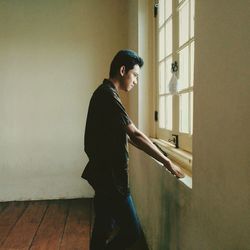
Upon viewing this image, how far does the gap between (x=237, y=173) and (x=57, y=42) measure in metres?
3.35

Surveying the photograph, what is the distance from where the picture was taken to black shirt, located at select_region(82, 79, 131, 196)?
1.67m

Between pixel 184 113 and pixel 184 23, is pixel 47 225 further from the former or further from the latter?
pixel 184 23

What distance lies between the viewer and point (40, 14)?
3822mm

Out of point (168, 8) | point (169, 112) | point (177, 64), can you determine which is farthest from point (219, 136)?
point (168, 8)

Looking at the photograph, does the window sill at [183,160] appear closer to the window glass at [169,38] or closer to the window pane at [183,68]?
the window pane at [183,68]

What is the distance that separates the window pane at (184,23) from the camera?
190cm

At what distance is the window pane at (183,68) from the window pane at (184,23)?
7 centimetres

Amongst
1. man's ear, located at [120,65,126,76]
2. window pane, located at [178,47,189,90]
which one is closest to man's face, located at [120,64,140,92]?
man's ear, located at [120,65,126,76]

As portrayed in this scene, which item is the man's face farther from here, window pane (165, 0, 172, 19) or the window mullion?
window pane (165, 0, 172, 19)

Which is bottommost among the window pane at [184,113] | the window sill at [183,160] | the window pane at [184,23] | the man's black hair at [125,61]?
the window sill at [183,160]

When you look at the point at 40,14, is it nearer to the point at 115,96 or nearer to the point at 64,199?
the point at 64,199

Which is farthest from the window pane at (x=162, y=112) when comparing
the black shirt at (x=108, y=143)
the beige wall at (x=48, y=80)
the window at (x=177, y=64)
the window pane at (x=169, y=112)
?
the beige wall at (x=48, y=80)

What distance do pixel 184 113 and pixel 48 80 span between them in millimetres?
2367

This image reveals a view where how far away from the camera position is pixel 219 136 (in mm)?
1073
